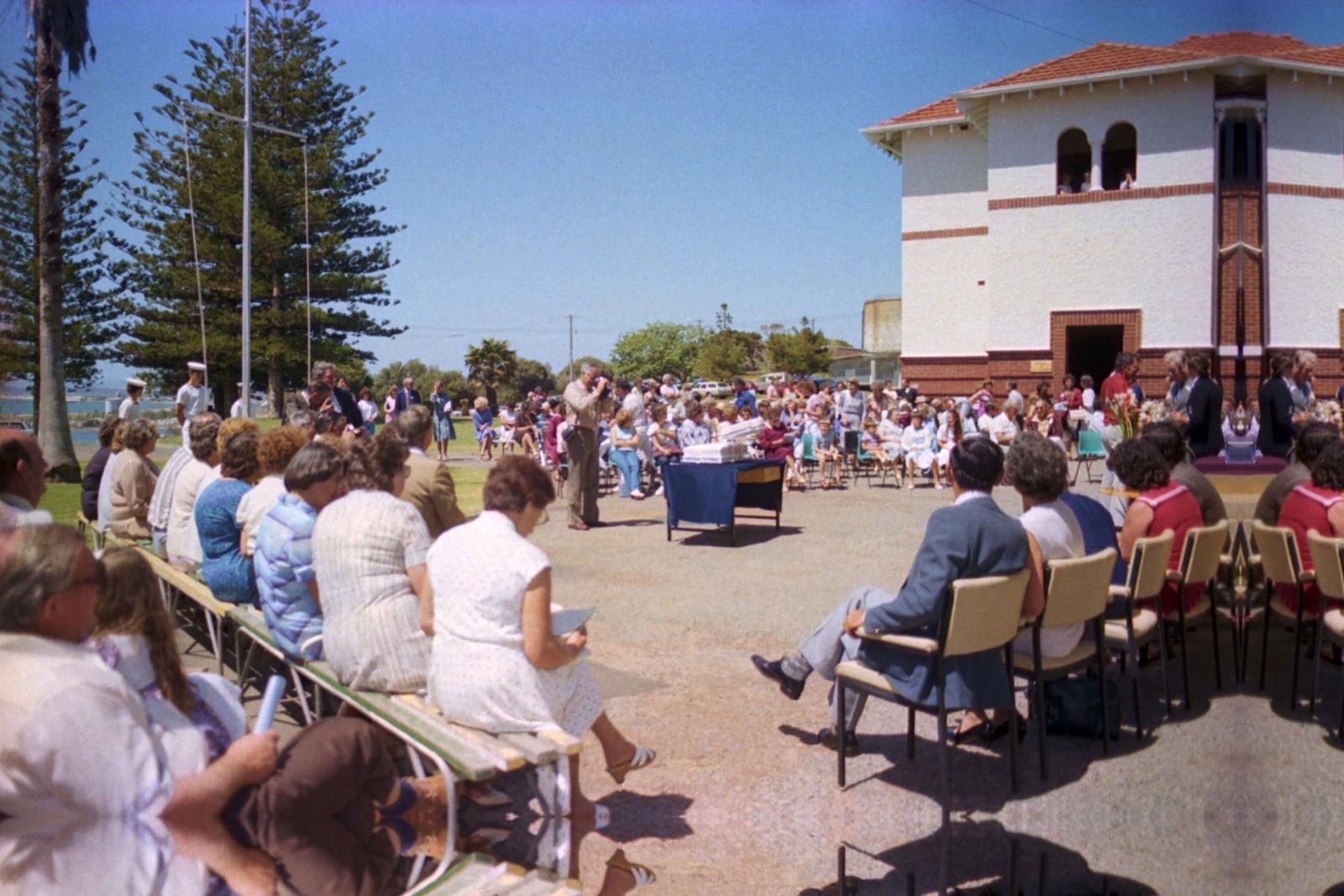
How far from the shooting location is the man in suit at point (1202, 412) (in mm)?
3680

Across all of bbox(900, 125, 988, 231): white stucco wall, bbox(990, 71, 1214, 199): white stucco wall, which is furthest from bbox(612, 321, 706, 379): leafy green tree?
bbox(990, 71, 1214, 199): white stucco wall

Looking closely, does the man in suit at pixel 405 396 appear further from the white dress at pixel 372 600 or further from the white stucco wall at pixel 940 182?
the white dress at pixel 372 600

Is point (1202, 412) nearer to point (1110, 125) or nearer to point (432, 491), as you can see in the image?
point (1110, 125)

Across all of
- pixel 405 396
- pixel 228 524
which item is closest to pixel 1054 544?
pixel 228 524

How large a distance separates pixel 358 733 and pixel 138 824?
2.08 feet

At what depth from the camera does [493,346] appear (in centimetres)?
5466

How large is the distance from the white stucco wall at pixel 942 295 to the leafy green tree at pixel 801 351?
172ft

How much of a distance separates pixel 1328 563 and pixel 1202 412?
2.33 feet

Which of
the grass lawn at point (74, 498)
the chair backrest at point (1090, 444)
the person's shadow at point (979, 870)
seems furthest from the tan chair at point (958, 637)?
the chair backrest at point (1090, 444)

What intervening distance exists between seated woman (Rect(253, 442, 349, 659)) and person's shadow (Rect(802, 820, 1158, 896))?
2039 millimetres

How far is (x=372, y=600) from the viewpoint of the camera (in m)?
3.27

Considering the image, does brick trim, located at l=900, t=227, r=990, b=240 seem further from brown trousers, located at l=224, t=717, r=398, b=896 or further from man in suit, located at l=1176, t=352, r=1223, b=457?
brown trousers, located at l=224, t=717, r=398, b=896

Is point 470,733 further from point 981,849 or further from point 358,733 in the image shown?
point 981,849

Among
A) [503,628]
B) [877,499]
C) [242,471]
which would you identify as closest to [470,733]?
[503,628]
